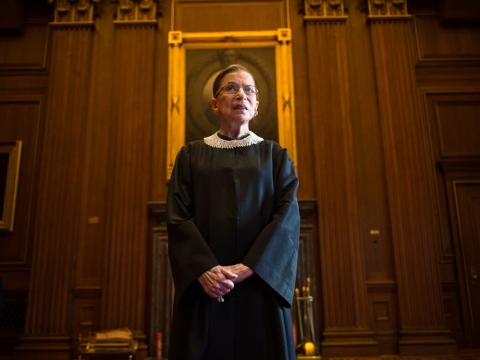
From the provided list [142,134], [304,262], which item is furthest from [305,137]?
[142,134]

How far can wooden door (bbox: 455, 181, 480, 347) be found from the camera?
605 cm

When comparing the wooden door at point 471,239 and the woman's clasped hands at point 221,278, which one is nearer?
the woman's clasped hands at point 221,278

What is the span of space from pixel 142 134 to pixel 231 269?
16.0ft

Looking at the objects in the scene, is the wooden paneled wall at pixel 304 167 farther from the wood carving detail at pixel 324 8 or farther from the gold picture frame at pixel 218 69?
the gold picture frame at pixel 218 69

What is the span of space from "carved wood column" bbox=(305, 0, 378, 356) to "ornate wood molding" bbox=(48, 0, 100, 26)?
10.2 feet

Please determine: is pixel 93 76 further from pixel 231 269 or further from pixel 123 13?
pixel 231 269

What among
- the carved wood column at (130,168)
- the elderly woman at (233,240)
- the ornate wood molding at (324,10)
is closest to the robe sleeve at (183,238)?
the elderly woman at (233,240)

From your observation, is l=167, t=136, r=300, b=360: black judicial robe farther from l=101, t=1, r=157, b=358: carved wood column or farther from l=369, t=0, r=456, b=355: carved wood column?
l=369, t=0, r=456, b=355: carved wood column

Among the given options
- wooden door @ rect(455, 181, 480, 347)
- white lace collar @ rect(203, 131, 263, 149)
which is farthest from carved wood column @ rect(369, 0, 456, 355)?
white lace collar @ rect(203, 131, 263, 149)

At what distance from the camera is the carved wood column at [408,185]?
18.7ft

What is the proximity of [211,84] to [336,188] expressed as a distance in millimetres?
2202

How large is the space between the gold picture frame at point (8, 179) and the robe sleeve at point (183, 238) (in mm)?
5117

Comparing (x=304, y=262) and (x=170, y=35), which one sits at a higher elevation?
(x=170, y=35)

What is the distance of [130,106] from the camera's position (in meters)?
6.44
